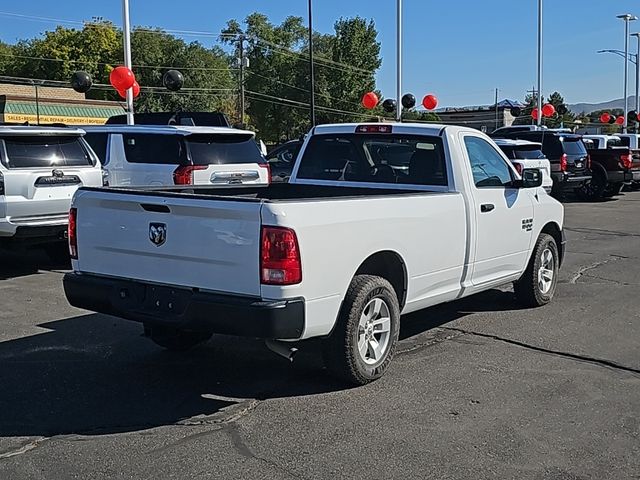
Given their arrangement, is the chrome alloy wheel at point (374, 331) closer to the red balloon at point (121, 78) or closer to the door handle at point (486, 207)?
the door handle at point (486, 207)

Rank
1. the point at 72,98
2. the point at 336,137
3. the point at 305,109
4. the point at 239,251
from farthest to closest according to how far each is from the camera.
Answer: the point at 305,109 < the point at 72,98 < the point at 336,137 < the point at 239,251

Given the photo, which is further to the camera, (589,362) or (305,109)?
(305,109)

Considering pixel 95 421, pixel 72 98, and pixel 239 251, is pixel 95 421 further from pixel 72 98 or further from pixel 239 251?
pixel 72 98

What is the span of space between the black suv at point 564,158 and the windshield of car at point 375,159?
1418 centimetres

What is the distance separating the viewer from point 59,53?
7488cm

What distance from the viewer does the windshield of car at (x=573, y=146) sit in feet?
68.3

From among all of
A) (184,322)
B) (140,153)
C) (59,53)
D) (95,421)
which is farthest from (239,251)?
(59,53)

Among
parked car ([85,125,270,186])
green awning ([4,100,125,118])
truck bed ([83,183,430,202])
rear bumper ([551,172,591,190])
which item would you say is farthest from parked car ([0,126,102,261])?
green awning ([4,100,125,118])

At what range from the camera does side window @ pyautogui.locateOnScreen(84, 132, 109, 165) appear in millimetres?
12578

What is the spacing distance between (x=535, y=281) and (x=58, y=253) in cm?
655

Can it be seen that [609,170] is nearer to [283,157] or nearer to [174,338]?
[283,157]

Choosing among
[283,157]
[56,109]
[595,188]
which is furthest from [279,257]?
[56,109]

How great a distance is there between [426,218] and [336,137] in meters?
1.68

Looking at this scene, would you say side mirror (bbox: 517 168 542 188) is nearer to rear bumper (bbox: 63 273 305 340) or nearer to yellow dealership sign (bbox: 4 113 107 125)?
rear bumper (bbox: 63 273 305 340)
